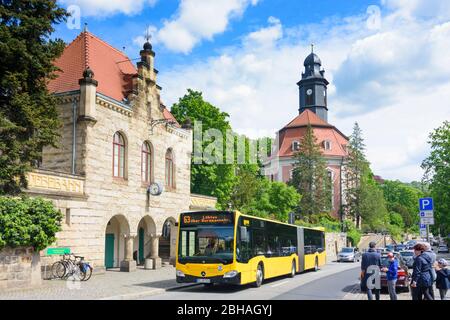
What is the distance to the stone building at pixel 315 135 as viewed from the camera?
265 ft

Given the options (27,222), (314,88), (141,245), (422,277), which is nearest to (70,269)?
(27,222)

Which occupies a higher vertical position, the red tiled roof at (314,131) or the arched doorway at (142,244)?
the red tiled roof at (314,131)

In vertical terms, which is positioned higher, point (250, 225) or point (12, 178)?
point (12, 178)

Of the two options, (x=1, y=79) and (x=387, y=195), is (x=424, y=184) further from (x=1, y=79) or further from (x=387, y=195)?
(x=387, y=195)

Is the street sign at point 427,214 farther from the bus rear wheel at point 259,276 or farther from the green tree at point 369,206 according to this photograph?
the green tree at point 369,206

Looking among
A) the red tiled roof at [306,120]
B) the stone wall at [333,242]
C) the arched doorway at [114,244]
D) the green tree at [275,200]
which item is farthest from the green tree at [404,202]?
the arched doorway at [114,244]

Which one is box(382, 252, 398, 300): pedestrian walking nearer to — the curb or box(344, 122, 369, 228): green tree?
the curb

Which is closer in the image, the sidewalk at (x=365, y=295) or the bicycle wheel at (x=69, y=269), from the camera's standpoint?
the sidewalk at (x=365, y=295)

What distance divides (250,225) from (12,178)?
907 centimetres

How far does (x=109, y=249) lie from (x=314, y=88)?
6420cm

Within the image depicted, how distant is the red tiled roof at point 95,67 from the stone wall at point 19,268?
10611mm

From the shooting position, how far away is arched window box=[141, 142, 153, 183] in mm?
29359
